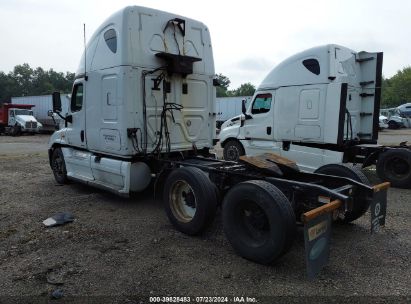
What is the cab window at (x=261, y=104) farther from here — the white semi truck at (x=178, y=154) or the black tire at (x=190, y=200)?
the black tire at (x=190, y=200)

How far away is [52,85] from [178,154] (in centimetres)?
9188

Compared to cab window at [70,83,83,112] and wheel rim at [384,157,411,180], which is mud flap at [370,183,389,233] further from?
cab window at [70,83,83,112]

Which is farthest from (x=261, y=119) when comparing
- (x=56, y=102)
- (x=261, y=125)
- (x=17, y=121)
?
(x=17, y=121)

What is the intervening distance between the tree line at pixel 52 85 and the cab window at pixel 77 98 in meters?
63.6

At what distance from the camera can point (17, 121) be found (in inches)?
1121

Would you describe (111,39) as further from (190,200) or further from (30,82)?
(30,82)

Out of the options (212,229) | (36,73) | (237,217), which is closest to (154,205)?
(212,229)

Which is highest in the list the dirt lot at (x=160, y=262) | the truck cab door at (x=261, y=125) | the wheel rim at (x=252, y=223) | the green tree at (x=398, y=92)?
the green tree at (x=398, y=92)

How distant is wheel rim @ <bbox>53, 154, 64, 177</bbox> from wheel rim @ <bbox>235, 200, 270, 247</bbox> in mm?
5351

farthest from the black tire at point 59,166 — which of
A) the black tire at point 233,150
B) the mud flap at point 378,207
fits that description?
the mud flap at point 378,207

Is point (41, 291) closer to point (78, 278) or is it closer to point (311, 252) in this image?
point (78, 278)

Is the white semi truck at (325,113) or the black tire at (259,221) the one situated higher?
the white semi truck at (325,113)

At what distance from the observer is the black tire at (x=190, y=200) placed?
4.80m

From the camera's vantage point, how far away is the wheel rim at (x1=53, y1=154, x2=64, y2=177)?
8391 mm
